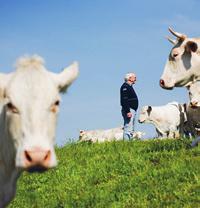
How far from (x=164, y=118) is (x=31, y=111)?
26767 mm

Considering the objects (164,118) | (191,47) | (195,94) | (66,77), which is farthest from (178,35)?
(164,118)

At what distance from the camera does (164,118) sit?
33.0 metres

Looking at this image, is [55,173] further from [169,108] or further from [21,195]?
[169,108]

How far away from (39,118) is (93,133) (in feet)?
94.2

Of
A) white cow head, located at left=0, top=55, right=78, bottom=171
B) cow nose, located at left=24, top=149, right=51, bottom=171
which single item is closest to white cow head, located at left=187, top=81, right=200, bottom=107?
white cow head, located at left=0, top=55, right=78, bottom=171

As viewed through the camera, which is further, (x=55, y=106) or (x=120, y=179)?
(x=120, y=179)

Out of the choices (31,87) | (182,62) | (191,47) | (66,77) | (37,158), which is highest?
(191,47)

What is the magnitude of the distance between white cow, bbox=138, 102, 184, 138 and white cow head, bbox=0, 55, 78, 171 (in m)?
24.8

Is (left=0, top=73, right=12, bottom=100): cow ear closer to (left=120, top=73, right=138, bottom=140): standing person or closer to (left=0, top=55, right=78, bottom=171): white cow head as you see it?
(left=0, top=55, right=78, bottom=171): white cow head

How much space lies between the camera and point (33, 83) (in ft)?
22.6

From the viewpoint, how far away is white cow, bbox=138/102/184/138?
32.2 meters

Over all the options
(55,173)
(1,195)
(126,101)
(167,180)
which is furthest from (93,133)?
(1,195)

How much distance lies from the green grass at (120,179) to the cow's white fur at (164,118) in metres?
15.2

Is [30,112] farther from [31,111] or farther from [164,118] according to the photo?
[164,118]
